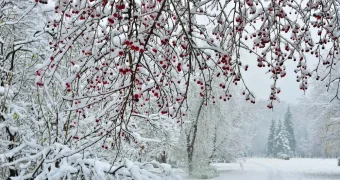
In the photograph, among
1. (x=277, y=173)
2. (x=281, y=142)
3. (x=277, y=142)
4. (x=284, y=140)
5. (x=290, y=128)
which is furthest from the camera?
(x=290, y=128)

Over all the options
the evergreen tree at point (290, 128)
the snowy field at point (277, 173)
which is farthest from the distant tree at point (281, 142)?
the snowy field at point (277, 173)

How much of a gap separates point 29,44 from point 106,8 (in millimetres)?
4856

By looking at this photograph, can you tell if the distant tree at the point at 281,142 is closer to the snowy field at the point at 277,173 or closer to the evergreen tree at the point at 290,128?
the evergreen tree at the point at 290,128

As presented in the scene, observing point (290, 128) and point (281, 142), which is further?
point (290, 128)

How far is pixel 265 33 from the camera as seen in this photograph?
111 inches

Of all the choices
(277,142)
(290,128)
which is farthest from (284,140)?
(290,128)

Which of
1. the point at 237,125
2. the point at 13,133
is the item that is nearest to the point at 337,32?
the point at 13,133

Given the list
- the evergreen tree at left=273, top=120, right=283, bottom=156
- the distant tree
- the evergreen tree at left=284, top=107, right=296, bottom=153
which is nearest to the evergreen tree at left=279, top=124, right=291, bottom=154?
the distant tree

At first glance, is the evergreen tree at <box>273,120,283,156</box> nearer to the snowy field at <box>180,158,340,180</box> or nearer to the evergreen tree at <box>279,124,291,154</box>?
the evergreen tree at <box>279,124,291,154</box>

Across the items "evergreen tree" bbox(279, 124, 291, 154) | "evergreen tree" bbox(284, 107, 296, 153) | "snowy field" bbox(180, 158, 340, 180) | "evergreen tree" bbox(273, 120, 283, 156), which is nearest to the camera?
"snowy field" bbox(180, 158, 340, 180)

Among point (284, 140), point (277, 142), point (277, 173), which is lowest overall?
point (277, 142)

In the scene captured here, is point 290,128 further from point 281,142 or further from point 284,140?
point 281,142

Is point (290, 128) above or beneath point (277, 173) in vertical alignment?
above

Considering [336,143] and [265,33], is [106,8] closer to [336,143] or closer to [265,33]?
[265,33]
